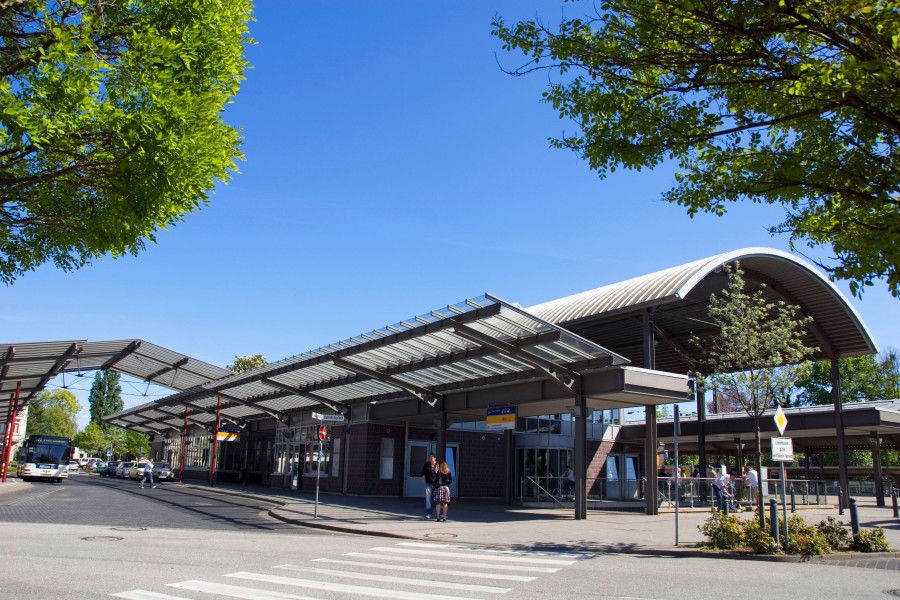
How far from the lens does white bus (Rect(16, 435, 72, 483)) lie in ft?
144

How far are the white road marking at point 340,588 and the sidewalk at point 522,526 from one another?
5.99m

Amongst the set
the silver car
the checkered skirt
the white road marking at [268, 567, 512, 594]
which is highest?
the checkered skirt

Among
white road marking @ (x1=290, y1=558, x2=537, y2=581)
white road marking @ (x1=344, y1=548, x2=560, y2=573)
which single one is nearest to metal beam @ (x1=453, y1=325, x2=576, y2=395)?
white road marking @ (x1=344, y1=548, x2=560, y2=573)

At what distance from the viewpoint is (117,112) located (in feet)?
25.6

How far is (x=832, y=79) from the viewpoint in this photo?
8.66m

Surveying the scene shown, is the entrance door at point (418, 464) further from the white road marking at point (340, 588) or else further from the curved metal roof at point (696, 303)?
the white road marking at point (340, 588)

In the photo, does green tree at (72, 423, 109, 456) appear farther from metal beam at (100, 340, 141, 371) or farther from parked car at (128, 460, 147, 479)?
metal beam at (100, 340, 141, 371)

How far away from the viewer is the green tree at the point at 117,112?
7.43 m

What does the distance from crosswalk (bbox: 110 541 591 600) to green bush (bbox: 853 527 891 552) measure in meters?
5.40

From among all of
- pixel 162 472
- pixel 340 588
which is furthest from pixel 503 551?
pixel 162 472

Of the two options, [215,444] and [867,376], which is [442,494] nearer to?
[215,444]

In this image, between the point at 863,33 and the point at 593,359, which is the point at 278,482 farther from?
the point at 863,33

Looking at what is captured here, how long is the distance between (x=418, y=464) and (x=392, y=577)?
22.0m

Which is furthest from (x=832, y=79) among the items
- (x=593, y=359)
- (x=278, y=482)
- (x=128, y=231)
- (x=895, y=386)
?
(x=895, y=386)
